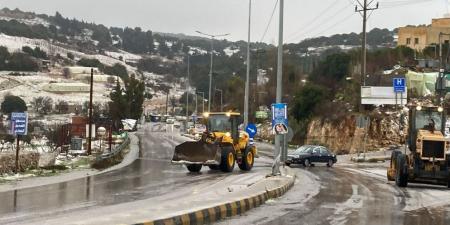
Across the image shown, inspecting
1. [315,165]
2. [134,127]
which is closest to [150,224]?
[315,165]

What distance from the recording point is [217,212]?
44.5ft

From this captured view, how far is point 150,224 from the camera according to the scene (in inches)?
440

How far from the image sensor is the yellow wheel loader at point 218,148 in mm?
29141

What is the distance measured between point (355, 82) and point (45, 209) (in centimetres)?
6183

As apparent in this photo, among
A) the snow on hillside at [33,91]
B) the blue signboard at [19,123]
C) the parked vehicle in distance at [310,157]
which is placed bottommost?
the parked vehicle in distance at [310,157]

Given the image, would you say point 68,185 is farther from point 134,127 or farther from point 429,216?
point 134,127

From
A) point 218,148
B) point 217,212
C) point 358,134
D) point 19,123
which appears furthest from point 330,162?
point 217,212

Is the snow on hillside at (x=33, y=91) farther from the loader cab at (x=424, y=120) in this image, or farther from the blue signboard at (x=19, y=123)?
the loader cab at (x=424, y=120)

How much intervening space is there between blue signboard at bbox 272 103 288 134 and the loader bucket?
5430 millimetres

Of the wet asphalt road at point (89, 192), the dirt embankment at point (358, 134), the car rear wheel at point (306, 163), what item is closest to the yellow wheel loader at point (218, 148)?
the wet asphalt road at point (89, 192)

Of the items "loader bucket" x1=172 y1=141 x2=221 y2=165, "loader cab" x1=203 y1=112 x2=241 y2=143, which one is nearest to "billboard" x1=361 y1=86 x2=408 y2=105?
"loader cab" x1=203 y1=112 x2=241 y2=143

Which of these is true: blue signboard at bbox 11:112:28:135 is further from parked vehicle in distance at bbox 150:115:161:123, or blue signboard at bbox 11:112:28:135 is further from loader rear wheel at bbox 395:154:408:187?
parked vehicle in distance at bbox 150:115:161:123

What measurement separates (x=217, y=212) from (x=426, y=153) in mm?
13578

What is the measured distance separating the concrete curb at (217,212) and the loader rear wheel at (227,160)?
1189 centimetres
